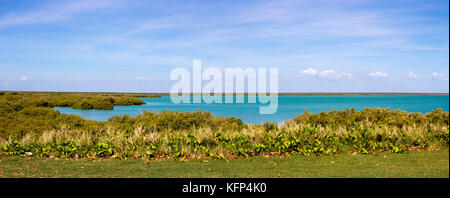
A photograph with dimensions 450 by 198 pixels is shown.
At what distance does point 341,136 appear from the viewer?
10516 mm

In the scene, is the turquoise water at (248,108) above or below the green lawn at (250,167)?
below

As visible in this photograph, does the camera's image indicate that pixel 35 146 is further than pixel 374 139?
No

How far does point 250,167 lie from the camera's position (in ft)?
25.0

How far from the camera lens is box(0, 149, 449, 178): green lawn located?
7004 millimetres

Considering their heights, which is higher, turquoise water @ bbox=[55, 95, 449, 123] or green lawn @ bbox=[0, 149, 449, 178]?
green lawn @ bbox=[0, 149, 449, 178]

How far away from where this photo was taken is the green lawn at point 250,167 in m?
7.00

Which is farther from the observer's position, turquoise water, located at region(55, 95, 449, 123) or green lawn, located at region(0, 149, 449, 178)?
turquoise water, located at region(55, 95, 449, 123)

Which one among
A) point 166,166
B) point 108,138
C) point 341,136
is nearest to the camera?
point 166,166

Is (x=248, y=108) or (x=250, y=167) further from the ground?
(x=250, y=167)

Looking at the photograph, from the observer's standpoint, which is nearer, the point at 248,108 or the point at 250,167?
the point at 250,167

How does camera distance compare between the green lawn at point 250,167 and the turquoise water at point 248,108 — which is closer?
the green lawn at point 250,167
